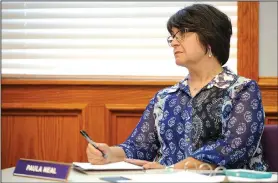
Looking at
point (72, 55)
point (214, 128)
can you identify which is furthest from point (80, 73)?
point (214, 128)

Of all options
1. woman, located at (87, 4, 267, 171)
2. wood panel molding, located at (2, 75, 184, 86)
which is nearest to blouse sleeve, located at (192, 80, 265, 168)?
woman, located at (87, 4, 267, 171)

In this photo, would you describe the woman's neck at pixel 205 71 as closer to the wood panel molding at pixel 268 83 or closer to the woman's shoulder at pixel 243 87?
the woman's shoulder at pixel 243 87

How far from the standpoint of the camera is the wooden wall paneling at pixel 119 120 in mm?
3418

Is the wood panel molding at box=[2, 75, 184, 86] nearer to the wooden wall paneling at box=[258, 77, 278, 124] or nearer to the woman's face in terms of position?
the wooden wall paneling at box=[258, 77, 278, 124]

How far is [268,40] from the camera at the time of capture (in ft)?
10.8

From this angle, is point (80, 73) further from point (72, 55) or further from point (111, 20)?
point (111, 20)

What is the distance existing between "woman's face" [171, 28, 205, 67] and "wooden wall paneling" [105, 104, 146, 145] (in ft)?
2.71

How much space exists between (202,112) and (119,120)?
95 cm

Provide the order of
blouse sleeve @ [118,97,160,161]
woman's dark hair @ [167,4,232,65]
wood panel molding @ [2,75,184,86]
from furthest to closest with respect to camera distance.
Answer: wood panel molding @ [2,75,184,86]
blouse sleeve @ [118,97,160,161]
woman's dark hair @ [167,4,232,65]

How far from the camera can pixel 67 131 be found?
3.49 m

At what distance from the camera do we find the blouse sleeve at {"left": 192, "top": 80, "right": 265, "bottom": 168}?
7.86 feet

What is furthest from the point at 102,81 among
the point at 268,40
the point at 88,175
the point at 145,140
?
the point at 88,175

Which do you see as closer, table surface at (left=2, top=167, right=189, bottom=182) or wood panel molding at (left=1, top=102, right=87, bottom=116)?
table surface at (left=2, top=167, right=189, bottom=182)

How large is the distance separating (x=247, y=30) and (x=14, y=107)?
1445mm
